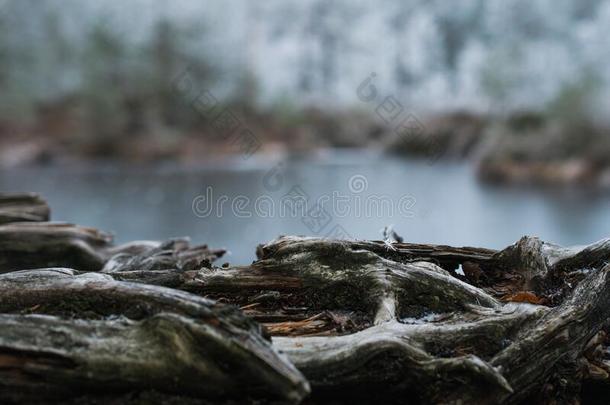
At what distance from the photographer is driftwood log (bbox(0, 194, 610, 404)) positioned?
2.42 m

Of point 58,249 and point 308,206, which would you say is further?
point 308,206

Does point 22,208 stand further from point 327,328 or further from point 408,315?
point 408,315

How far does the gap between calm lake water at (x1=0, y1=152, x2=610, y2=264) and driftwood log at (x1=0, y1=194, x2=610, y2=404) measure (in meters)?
7.59

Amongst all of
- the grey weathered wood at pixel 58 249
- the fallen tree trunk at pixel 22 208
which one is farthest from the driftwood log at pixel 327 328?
A: the fallen tree trunk at pixel 22 208

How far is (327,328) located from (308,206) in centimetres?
1474

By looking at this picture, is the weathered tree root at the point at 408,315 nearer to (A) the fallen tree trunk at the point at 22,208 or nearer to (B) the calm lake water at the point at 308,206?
(A) the fallen tree trunk at the point at 22,208

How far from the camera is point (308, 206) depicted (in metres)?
17.8

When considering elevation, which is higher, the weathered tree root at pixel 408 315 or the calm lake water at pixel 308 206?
the calm lake water at pixel 308 206

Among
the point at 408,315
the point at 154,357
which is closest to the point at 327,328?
the point at 408,315

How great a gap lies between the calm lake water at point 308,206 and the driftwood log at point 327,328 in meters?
7.59

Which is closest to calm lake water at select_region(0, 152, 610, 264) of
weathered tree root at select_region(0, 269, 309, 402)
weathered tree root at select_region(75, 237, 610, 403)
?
weathered tree root at select_region(75, 237, 610, 403)

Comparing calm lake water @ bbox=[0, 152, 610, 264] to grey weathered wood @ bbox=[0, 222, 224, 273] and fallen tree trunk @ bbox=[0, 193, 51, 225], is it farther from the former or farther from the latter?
grey weathered wood @ bbox=[0, 222, 224, 273]

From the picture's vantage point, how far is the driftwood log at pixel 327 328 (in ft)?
7.94

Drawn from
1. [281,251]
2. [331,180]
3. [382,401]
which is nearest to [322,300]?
[281,251]
